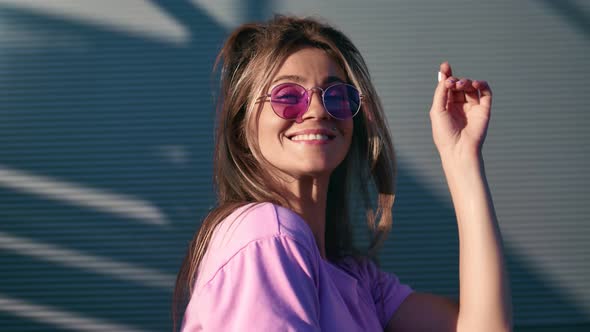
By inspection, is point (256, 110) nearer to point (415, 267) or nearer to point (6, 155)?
point (415, 267)

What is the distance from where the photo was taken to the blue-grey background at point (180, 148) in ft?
14.7

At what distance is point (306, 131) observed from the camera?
129cm

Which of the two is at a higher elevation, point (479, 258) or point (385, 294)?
point (479, 258)

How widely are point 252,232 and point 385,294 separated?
0.60 m

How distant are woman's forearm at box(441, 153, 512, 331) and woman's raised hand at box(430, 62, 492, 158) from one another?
0.12 feet

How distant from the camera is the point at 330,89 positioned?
129 centimetres

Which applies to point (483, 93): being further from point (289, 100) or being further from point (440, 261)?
point (440, 261)

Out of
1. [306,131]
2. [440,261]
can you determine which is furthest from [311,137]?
[440,261]

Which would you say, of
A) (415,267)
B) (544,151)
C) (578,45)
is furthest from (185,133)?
(578,45)

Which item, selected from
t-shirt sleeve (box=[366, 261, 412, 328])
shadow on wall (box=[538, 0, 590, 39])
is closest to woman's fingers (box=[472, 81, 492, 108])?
t-shirt sleeve (box=[366, 261, 412, 328])

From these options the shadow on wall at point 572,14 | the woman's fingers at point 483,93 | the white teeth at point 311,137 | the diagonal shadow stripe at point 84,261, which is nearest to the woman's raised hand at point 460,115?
the woman's fingers at point 483,93

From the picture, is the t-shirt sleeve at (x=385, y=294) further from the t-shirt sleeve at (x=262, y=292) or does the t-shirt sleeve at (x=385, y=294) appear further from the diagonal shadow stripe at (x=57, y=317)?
the diagonal shadow stripe at (x=57, y=317)

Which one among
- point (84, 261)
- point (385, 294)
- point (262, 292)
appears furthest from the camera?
point (84, 261)

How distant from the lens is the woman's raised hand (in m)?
1.34
